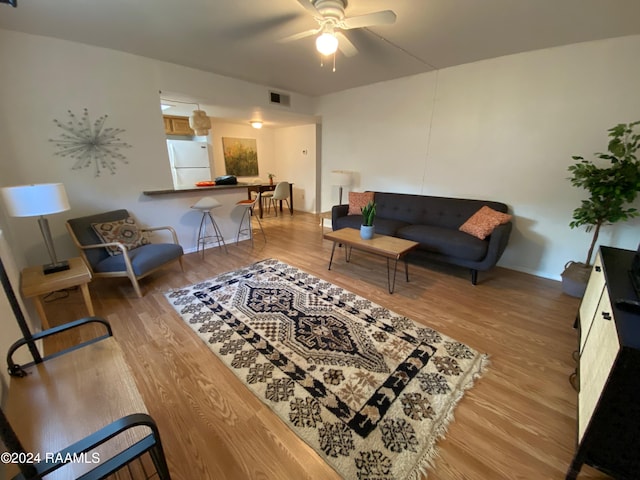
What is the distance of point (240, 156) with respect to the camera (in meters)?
6.96

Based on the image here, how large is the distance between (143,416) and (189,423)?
0.70 metres

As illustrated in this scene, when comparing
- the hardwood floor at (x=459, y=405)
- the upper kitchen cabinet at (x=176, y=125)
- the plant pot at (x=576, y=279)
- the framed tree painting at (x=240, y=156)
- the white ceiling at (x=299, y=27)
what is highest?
the white ceiling at (x=299, y=27)

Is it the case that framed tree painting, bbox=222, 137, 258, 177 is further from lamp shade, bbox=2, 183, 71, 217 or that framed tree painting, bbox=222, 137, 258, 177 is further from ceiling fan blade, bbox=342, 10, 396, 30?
ceiling fan blade, bbox=342, 10, 396, 30

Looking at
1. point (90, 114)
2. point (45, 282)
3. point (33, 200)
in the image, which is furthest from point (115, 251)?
point (90, 114)

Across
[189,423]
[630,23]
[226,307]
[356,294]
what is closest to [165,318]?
[226,307]

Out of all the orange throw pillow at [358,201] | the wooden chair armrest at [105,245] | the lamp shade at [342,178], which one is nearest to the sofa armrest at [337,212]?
the orange throw pillow at [358,201]

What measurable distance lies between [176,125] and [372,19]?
4.91 metres

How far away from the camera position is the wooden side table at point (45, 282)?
74.9 inches

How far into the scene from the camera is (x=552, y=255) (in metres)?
3.12

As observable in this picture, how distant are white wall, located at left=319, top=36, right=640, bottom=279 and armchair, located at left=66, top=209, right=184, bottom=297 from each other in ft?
11.8

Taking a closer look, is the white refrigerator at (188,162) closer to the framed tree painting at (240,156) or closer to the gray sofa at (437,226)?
the framed tree painting at (240,156)

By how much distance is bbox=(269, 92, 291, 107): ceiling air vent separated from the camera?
4.41 meters

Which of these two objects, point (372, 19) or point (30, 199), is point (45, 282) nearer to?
point (30, 199)

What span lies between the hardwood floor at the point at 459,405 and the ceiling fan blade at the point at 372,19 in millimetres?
2317
